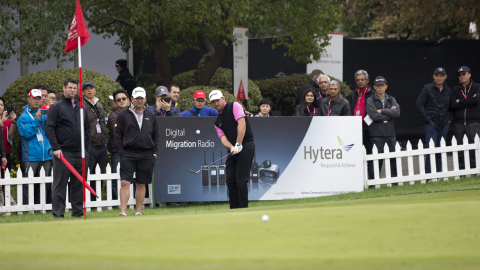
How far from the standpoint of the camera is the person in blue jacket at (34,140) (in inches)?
349

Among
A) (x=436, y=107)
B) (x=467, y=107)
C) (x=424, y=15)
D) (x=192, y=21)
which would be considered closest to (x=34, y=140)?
(x=192, y=21)

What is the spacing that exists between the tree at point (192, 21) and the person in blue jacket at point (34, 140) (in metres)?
2.42

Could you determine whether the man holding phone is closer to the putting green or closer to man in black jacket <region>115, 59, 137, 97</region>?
man in black jacket <region>115, 59, 137, 97</region>

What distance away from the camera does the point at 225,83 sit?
50.5ft

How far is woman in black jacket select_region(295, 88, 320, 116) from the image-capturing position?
33.5 ft

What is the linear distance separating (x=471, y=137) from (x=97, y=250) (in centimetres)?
934

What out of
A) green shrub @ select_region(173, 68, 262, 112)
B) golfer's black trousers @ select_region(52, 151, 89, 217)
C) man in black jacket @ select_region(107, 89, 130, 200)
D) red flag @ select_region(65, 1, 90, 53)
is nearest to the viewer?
red flag @ select_region(65, 1, 90, 53)

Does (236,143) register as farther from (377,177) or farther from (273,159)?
(377,177)

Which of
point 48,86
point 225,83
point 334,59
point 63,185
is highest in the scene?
point 334,59

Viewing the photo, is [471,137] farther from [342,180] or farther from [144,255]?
[144,255]

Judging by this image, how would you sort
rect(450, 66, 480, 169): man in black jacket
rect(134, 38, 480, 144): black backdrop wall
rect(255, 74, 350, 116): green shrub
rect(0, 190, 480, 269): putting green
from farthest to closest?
1. rect(134, 38, 480, 144): black backdrop wall
2. rect(255, 74, 350, 116): green shrub
3. rect(450, 66, 480, 169): man in black jacket
4. rect(0, 190, 480, 269): putting green

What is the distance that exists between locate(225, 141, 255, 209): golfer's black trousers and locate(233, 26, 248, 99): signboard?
4.86 metres

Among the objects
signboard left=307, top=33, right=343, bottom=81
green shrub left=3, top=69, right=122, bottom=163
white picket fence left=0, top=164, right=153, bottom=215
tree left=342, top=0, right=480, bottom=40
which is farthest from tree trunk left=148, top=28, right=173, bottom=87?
tree left=342, top=0, right=480, bottom=40

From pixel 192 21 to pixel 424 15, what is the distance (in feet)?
28.6
